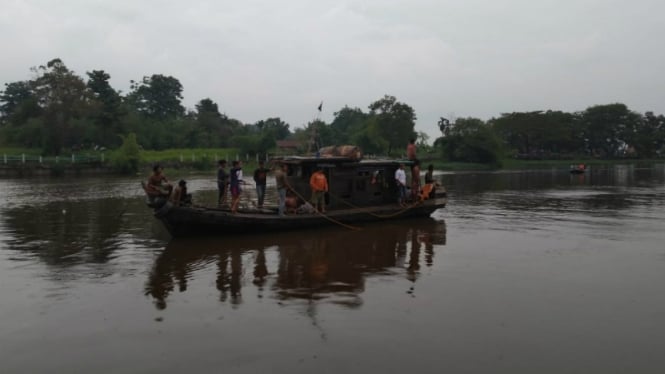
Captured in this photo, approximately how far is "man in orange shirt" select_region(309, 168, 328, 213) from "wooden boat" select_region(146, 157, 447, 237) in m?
0.32

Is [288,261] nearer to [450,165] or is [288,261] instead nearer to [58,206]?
[58,206]

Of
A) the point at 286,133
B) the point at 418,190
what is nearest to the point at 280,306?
the point at 418,190

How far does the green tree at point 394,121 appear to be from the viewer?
272 ft

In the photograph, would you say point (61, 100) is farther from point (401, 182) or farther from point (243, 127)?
point (401, 182)

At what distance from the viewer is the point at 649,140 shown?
10431cm

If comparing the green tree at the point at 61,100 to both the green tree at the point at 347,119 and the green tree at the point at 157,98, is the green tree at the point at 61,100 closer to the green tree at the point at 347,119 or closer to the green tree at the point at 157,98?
the green tree at the point at 157,98

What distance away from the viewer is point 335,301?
844 cm

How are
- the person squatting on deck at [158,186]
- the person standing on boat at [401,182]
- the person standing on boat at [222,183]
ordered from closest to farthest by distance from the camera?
the person squatting on deck at [158,186]
the person standing on boat at [222,183]
the person standing on boat at [401,182]

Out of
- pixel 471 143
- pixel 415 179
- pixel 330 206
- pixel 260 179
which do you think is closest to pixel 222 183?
pixel 260 179

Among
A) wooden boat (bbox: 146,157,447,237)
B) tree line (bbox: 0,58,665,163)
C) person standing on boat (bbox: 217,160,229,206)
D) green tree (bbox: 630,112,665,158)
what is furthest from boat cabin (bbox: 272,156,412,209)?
green tree (bbox: 630,112,665,158)

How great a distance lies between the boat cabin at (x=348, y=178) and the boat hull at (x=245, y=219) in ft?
1.65

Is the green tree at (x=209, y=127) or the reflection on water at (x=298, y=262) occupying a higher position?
the green tree at (x=209, y=127)

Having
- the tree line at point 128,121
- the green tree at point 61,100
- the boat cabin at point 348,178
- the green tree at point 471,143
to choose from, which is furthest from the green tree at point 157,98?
the boat cabin at point 348,178

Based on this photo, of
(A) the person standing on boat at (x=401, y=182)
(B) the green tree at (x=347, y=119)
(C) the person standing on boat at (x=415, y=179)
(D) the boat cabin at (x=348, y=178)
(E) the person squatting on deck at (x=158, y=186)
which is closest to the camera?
(E) the person squatting on deck at (x=158, y=186)
